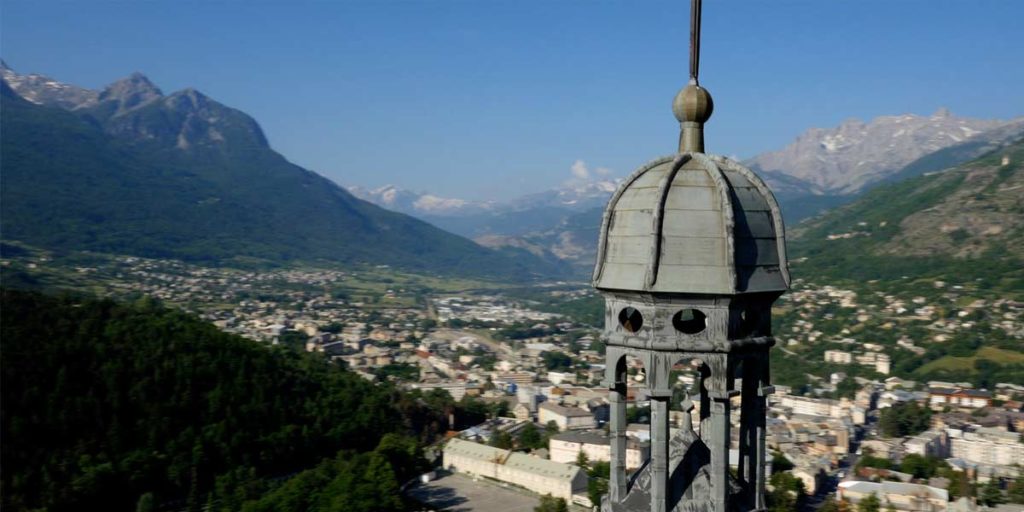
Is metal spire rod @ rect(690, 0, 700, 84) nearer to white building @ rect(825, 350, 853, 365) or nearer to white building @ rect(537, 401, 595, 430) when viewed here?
white building @ rect(537, 401, 595, 430)

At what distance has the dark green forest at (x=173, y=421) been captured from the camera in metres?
48.2

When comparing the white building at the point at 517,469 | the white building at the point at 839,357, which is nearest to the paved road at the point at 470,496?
the white building at the point at 517,469

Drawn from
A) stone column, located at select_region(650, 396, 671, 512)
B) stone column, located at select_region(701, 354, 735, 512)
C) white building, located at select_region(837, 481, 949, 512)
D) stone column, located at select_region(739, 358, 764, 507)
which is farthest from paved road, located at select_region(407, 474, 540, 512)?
stone column, located at select_region(701, 354, 735, 512)

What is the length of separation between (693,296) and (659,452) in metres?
1.39

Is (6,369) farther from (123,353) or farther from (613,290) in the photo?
(613,290)

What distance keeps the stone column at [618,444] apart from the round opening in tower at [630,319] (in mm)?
544

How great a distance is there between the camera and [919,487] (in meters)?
52.4

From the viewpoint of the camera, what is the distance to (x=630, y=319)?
326 inches

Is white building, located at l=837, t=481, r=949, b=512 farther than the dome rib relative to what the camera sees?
Yes

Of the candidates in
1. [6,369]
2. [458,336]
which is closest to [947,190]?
[458,336]

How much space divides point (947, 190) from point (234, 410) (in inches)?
5990

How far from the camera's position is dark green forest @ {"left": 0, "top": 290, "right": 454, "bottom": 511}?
1896 inches

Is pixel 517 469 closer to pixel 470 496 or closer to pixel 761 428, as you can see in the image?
pixel 470 496

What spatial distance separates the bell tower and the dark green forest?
40.7m
